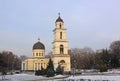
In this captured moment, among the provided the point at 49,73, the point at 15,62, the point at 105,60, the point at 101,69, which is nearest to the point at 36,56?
the point at 105,60

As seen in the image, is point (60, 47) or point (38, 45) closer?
point (60, 47)

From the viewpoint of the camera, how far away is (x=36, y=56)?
9375 centimetres

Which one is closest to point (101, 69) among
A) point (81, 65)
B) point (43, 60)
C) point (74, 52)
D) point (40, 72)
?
point (40, 72)

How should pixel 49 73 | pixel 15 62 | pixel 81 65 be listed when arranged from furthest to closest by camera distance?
1. pixel 15 62
2. pixel 81 65
3. pixel 49 73

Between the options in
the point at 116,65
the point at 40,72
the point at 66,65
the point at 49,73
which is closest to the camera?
the point at 49,73

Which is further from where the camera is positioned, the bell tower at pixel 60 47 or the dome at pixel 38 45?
the dome at pixel 38 45

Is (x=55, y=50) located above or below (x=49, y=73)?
above

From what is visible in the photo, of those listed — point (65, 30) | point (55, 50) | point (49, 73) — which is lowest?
point (49, 73)

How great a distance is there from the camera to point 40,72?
6794 centimetres

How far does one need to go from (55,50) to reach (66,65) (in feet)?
16.7

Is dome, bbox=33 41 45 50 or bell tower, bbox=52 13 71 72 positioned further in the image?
dome, bbox=33 41 45 50

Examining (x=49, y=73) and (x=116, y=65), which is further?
(x=116, y=65)

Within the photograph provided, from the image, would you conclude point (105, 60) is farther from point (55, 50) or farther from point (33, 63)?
point (33, 63)

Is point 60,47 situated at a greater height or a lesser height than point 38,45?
lesser
